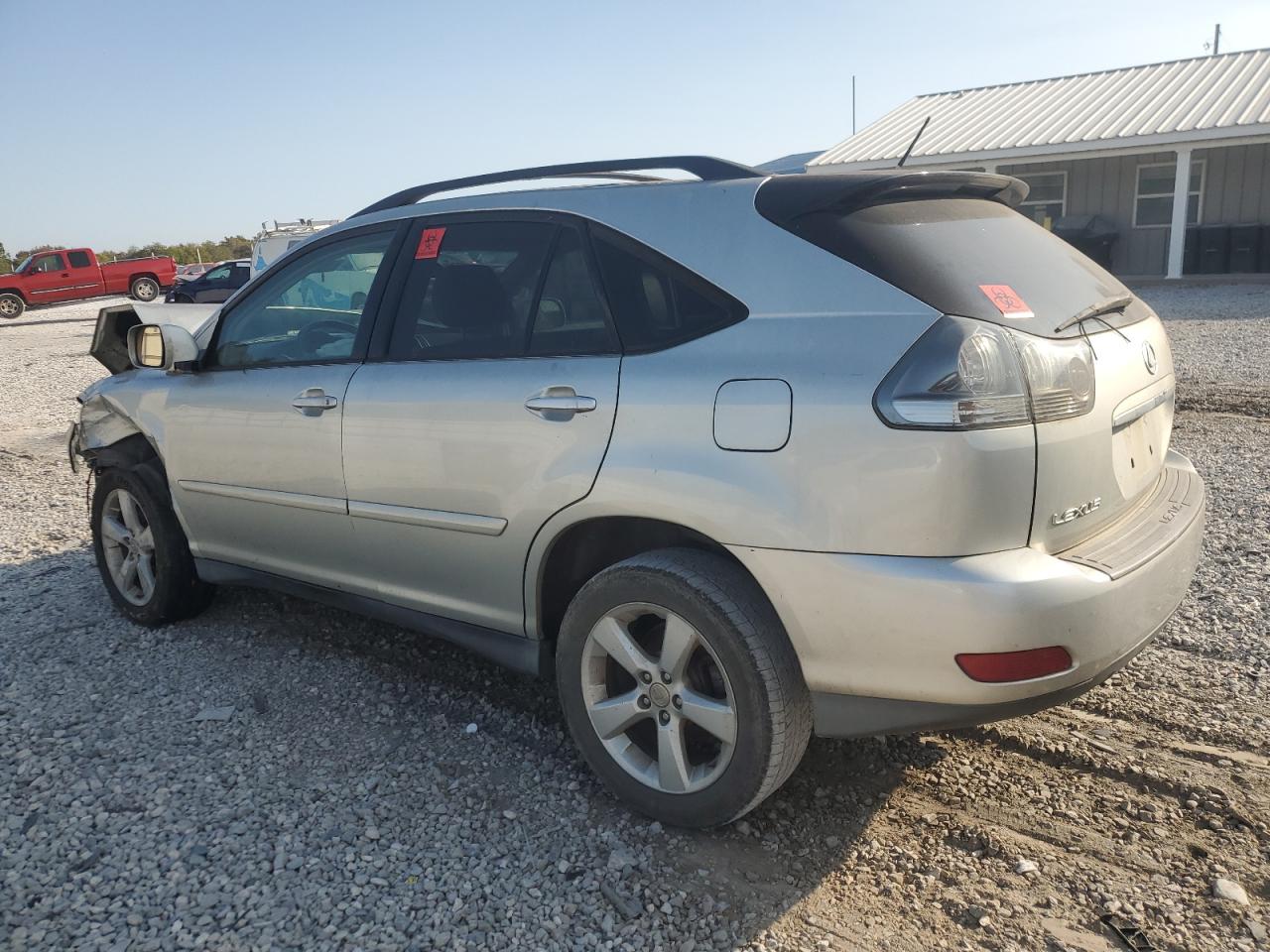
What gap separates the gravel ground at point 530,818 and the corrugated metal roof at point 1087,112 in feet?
56.1

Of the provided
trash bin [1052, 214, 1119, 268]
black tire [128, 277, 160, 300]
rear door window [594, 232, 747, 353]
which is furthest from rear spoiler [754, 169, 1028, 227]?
black tire [128, 277, 160, 300]

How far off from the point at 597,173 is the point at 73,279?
1252 inches

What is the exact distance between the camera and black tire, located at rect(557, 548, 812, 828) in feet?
8.46

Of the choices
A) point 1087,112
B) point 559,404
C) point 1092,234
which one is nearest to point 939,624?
point 559,404

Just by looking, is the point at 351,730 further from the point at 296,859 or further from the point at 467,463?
the point at 467,463

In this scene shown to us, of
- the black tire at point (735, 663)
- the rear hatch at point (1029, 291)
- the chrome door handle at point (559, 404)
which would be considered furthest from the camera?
the chrome door handle at point (559, 404)

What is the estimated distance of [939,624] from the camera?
7.63 feet

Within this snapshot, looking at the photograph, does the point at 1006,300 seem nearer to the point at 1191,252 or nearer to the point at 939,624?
the point at 939,624

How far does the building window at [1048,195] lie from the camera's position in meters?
22.3

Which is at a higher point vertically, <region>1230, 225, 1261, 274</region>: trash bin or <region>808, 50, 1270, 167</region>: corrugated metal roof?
<region>808, 50, 1270, 167</region>: corrugated metal roof

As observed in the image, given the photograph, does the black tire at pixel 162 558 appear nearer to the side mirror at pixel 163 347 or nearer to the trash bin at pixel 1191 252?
the side mirror at pixel 163 347

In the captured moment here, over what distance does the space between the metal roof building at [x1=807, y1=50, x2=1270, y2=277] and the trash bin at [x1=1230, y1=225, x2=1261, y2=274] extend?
2 cm

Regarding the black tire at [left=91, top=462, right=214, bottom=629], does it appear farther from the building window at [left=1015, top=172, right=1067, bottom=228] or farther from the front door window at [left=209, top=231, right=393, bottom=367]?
the building window at [left=1015, top=172, right=1067, bottom=228]

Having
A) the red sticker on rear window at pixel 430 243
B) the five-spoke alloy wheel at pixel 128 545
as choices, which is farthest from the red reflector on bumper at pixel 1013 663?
the five-spoke alloy wheel at pixel 128 545
